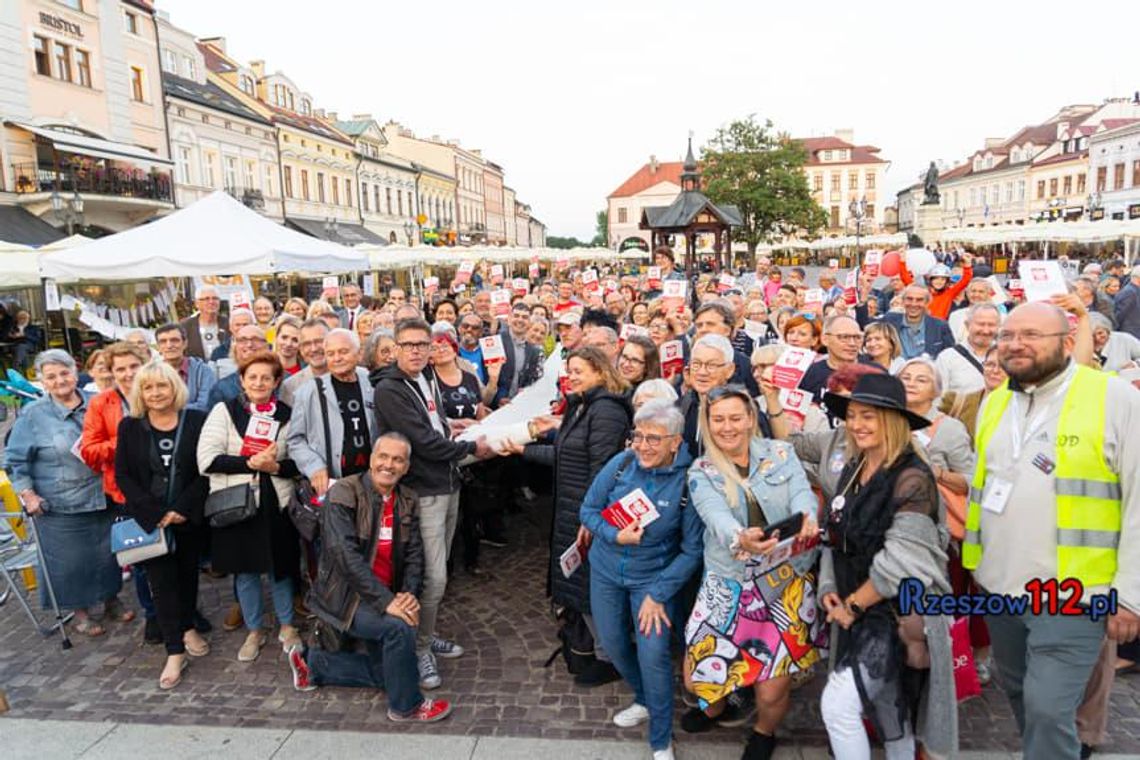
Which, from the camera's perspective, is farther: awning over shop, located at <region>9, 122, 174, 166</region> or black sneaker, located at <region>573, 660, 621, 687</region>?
awning over shop, located at <region>9, 122, 174, 166</region>

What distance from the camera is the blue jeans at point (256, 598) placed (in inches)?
179

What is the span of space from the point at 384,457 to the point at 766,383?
89.2 inches

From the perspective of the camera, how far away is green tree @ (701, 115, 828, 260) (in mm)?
45406

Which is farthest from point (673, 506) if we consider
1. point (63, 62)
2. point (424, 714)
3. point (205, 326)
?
point (63, 62)

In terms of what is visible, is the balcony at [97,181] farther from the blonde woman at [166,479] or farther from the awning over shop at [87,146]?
the blonde woman at [166,479]

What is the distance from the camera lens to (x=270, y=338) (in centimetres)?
823

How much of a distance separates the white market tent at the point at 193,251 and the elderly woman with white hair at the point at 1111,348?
30.4 ft

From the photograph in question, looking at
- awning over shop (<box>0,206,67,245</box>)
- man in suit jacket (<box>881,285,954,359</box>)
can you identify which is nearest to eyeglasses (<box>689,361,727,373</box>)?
man in suit jacket (<box>881,285,954,359</box>)

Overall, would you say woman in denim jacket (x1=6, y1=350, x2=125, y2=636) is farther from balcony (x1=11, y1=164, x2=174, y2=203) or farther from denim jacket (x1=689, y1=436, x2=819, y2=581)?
balcony (x1=11, y1=164, x2=174, y2=203)

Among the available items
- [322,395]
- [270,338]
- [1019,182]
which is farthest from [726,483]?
[1019,182]

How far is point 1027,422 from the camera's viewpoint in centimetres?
280

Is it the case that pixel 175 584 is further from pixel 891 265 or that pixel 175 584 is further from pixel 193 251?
pixel 891 265

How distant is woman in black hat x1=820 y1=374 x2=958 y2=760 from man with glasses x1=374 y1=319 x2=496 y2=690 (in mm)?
Answer: 2209

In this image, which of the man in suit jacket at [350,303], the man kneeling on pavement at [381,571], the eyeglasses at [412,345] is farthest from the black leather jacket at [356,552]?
the man in suit jacket at [350,303]
